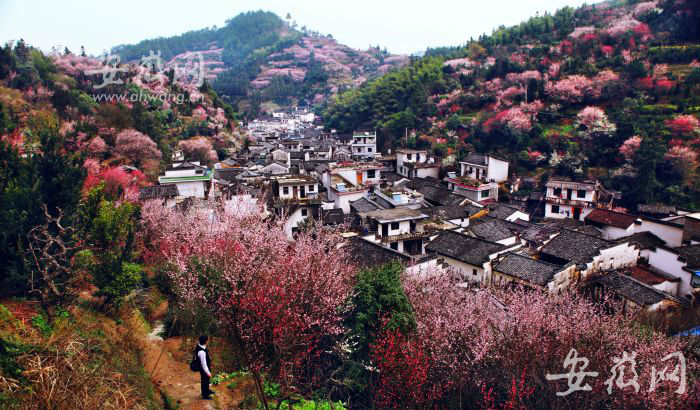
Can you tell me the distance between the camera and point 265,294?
33.6ft

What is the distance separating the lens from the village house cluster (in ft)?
66.3

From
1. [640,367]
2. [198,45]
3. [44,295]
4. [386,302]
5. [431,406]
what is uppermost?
[198,45]

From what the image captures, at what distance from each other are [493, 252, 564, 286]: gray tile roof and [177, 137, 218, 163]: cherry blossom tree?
111 feet

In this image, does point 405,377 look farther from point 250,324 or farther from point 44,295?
point 44,295

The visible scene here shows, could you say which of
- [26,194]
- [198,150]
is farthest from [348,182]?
[26,194]

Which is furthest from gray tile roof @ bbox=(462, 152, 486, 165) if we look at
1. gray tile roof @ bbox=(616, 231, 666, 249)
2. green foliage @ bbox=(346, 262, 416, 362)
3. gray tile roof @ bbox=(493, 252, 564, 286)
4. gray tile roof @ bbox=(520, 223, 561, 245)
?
green foliage @ bbox=(346, 262, 416, 362)

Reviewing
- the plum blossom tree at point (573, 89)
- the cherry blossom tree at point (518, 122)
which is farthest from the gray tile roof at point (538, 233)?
the plum blossom tree at point (573, 89)

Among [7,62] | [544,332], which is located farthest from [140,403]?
[7,62]

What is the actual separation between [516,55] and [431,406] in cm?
6594

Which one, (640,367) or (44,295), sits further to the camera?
(640,367)

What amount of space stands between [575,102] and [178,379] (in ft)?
174

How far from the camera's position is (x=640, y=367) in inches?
438

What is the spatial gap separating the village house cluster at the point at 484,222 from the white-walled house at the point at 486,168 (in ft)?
0.39

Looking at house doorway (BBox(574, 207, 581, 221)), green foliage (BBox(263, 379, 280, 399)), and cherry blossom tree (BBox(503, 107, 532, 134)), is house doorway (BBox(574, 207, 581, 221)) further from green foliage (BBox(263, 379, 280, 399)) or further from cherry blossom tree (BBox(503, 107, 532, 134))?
green foliage (BBox(263, 379, 280, 399))
